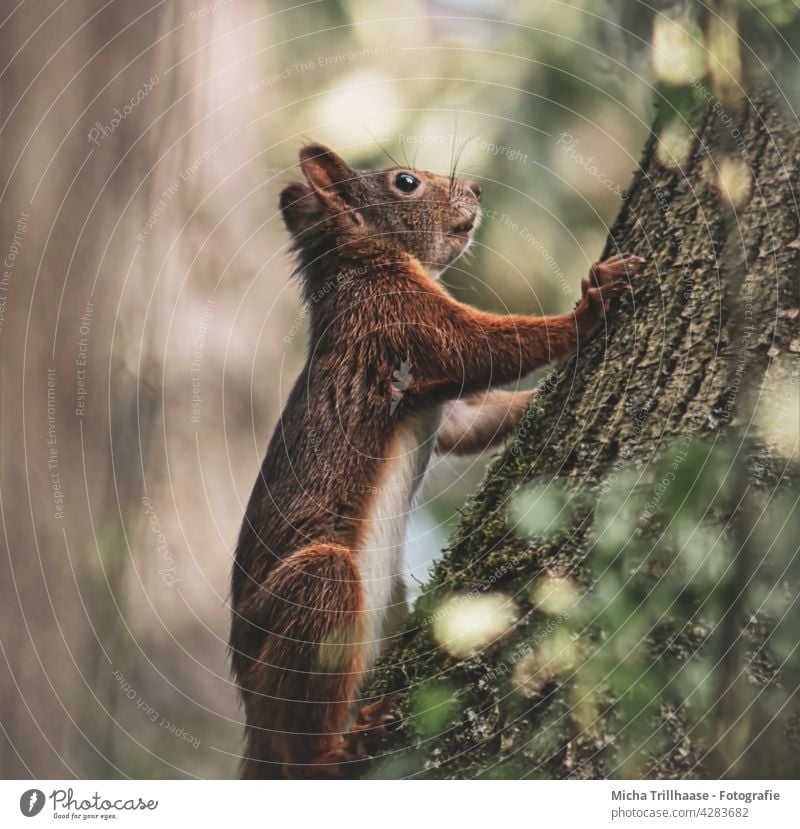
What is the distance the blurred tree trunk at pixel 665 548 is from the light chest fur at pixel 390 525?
1.58 ft

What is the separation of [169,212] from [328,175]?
2.70 ft

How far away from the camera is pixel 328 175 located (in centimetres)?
327

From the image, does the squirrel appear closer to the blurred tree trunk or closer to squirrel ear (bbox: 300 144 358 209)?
squirrel ear (bbox: 300 144 358 209)

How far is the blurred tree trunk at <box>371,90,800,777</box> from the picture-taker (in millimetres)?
2264

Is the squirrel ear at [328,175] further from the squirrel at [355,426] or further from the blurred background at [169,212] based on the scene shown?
the blurred background at [169,212]

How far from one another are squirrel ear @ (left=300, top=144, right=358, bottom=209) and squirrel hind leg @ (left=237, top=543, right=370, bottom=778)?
136 centimetres

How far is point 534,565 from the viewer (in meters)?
2.36

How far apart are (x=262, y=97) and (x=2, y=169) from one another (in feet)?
3.82

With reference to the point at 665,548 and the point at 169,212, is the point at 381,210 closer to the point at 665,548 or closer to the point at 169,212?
the point at 169,212

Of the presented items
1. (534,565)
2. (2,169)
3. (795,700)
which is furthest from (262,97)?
(795,700)

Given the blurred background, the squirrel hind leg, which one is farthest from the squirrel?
the blurred background

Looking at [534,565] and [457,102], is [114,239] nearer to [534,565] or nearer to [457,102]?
[457,102]

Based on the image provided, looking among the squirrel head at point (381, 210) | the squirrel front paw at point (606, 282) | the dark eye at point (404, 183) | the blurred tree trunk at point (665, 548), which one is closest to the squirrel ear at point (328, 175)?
the squirrel head at point (381, 210)

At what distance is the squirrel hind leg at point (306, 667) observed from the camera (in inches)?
100
